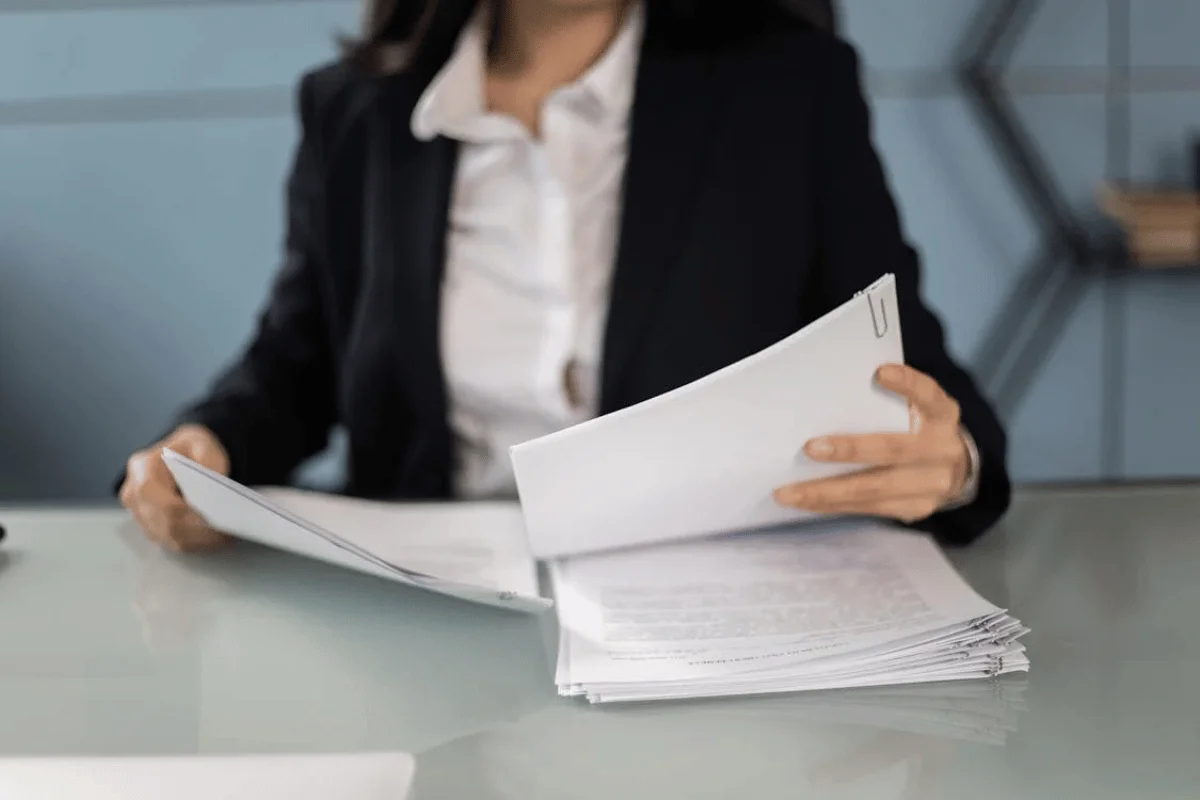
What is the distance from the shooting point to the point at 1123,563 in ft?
2.74

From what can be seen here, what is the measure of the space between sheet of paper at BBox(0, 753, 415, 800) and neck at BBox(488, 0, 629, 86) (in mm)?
939

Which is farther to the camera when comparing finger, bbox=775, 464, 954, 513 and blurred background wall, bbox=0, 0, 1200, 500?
blurred background wall, bbox=0, 0, 1200, 500

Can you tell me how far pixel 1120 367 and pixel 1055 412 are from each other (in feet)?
0.58

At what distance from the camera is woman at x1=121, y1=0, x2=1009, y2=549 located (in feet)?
4.02

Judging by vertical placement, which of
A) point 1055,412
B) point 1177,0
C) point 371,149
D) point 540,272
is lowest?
point 1055,412

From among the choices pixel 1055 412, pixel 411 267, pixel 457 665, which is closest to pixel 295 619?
pixel 457 665

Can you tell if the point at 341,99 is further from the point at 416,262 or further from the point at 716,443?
the point at 716,443

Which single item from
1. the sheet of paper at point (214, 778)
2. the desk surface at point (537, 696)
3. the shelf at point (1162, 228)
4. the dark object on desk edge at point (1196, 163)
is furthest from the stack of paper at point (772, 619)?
the dark object on desk edge at point (1196, 163)

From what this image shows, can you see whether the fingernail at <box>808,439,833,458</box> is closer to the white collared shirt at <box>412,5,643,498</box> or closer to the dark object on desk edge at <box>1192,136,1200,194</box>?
the white collared shirt at <box>412,5,643,498</box>

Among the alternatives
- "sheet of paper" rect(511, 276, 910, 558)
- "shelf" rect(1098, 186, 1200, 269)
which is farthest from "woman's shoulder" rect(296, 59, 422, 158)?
"shelf" rect(1098, 186, 1200, 269)

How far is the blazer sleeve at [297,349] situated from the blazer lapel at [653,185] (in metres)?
0.35

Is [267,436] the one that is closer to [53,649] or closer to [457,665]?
[53,649]

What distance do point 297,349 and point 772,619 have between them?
80 cm

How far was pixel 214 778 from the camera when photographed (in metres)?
0.57
